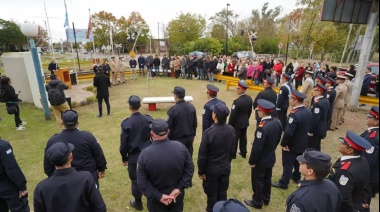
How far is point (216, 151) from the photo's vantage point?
358 cm

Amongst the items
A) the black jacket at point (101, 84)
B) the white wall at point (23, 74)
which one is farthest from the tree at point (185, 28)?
the black jacket at point (101, 84)

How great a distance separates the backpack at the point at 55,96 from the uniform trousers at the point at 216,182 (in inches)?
218

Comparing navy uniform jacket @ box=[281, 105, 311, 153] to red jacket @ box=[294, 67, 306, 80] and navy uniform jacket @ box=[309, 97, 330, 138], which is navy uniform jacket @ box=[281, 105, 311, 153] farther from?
red jacket @ box=[294, 67, 306, 80]

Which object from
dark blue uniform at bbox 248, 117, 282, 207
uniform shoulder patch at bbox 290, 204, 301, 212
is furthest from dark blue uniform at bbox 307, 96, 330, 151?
uniform shoulder patch at bbox 290, 204, 301, 212

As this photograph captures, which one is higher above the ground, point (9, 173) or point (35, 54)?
point (35, 54)

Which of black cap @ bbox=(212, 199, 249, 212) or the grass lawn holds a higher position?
black cap @ bbox=(212, 199, 249, 212)

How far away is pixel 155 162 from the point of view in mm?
2744

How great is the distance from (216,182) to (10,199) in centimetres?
309

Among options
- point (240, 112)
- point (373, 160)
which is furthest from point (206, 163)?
point (373, 160)

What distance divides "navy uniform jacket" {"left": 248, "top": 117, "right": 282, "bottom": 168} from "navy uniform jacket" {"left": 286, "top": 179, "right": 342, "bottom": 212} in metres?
1.43

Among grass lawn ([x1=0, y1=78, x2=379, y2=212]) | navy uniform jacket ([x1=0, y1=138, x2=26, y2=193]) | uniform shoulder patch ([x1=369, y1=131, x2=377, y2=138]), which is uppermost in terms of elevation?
uniform shoulder patch ([x1=369, y1=131, x2=377, y2=138])

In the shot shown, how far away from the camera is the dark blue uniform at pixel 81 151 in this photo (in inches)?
127

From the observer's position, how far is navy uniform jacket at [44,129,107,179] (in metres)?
3.23

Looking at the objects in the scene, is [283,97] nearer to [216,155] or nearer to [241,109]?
[241,109]
